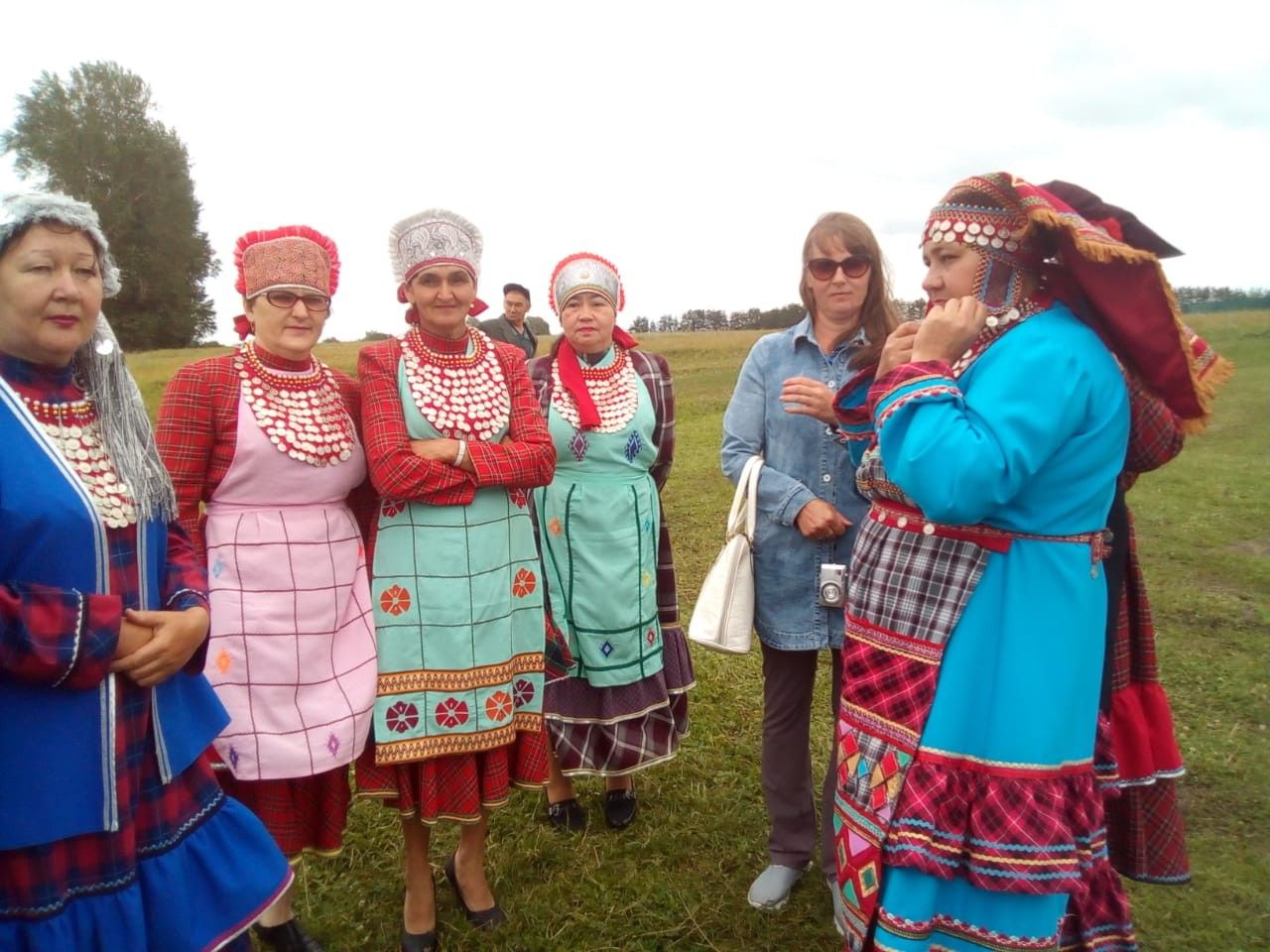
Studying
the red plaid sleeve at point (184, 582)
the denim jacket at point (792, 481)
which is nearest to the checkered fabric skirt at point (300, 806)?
the red plaid sleeve at point (184, 582)

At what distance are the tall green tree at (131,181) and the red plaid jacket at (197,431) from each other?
3212cm

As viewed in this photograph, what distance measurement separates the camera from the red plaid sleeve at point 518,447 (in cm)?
275

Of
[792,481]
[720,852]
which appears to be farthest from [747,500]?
[720,852]

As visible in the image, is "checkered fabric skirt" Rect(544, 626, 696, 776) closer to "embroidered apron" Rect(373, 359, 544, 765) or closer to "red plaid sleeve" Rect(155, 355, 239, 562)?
"embroidered apron" Rect(373, 359, 544, 765)

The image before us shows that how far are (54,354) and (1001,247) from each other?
216 cm

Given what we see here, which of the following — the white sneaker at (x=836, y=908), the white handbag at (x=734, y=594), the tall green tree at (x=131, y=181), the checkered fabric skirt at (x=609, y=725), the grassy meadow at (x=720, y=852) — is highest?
the tall green tree at (x=131, y=181)

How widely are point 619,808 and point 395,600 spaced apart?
1.52 metres

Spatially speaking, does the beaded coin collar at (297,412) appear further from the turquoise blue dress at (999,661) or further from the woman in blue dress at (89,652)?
the turquoise blue dress at (999,661)

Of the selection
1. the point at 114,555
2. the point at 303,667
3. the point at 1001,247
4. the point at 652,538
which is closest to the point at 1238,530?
the point at 652,538

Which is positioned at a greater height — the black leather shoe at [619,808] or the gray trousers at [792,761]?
the gray trousers at [792,761]

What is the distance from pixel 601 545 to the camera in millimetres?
3328

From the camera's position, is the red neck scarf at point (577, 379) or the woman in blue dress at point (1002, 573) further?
the red neck scarf at point (577, 379)

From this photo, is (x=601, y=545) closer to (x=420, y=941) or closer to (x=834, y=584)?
(x=834, y=584)

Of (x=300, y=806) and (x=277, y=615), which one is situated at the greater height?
(x=277, y=615)
